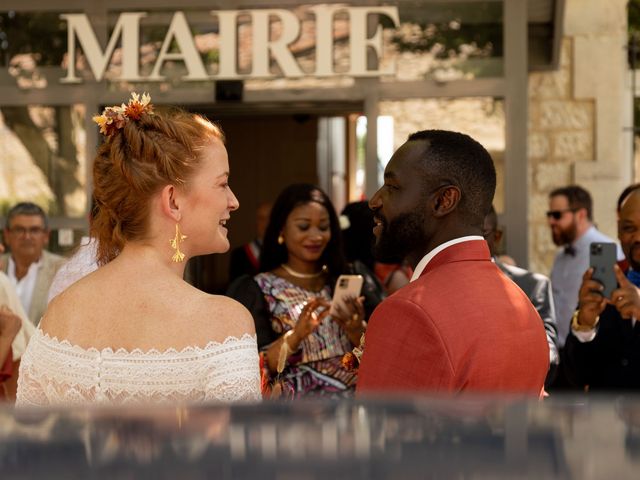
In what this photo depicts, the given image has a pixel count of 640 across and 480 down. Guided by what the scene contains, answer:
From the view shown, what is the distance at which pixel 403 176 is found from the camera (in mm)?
2678

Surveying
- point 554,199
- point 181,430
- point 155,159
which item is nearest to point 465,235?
point 155,159

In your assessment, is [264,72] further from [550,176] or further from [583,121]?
[583,121]

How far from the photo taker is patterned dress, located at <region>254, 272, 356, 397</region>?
477cm

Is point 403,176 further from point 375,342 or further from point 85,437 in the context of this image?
point 85,437

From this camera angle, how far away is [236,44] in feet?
26.2

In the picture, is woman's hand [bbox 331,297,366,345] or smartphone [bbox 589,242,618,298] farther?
woman's hand [bbox 331,297,366,345]

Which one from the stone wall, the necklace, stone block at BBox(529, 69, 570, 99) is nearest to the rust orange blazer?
the necklace

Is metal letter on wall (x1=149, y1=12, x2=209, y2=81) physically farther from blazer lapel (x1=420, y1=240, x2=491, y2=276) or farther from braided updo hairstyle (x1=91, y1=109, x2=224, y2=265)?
blazer lapel (x1=420, y1=240, x2=491, y2=276)

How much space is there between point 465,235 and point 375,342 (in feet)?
1.40

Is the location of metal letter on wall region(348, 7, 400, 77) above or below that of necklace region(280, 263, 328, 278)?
above

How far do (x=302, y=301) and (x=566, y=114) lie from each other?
17.7 feet

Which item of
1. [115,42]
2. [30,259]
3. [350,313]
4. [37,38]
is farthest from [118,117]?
[37,38]

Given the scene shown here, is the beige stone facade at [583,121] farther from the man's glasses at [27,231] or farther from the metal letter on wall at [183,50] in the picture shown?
the man's glasses at [27,231]

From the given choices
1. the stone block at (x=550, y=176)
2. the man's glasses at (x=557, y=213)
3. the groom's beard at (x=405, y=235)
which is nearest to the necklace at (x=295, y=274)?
the groom's beard at (x=405, y=235)
